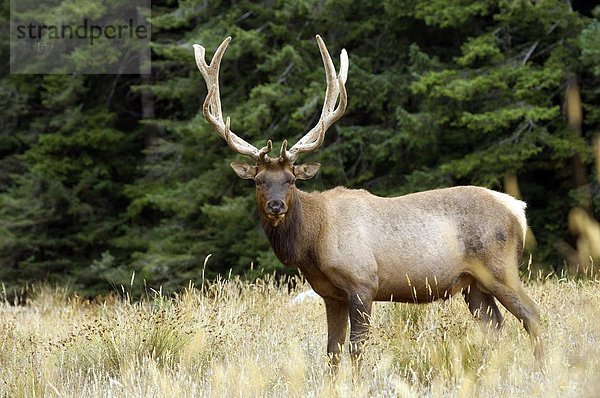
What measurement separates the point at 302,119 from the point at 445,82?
12.3 ft

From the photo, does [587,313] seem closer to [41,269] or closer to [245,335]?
[245,335]

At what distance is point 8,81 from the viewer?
24328 millimetres

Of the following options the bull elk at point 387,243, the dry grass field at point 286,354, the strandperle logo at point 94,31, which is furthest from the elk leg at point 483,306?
the strandperle logo at point 94,31

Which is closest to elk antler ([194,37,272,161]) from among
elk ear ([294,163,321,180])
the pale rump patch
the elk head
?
the elk head

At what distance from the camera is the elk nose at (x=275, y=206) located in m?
6.91

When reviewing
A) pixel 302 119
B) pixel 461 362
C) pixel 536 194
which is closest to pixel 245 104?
pixel 302 119

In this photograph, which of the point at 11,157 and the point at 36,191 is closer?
the point at 36,191

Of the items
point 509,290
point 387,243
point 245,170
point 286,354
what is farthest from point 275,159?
point 509,290

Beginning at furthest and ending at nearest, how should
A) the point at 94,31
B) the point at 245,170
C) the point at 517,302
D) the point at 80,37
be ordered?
the point at 80,37 < the point at 94,31 < the point at 245,170 < the point at 517,302

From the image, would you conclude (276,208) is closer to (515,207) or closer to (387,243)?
(387,243)

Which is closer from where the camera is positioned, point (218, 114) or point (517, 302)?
point (517, 302)

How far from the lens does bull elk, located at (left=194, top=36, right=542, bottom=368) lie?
7000 millimetres

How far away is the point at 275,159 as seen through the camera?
23.6ft

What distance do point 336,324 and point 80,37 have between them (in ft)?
54.6
